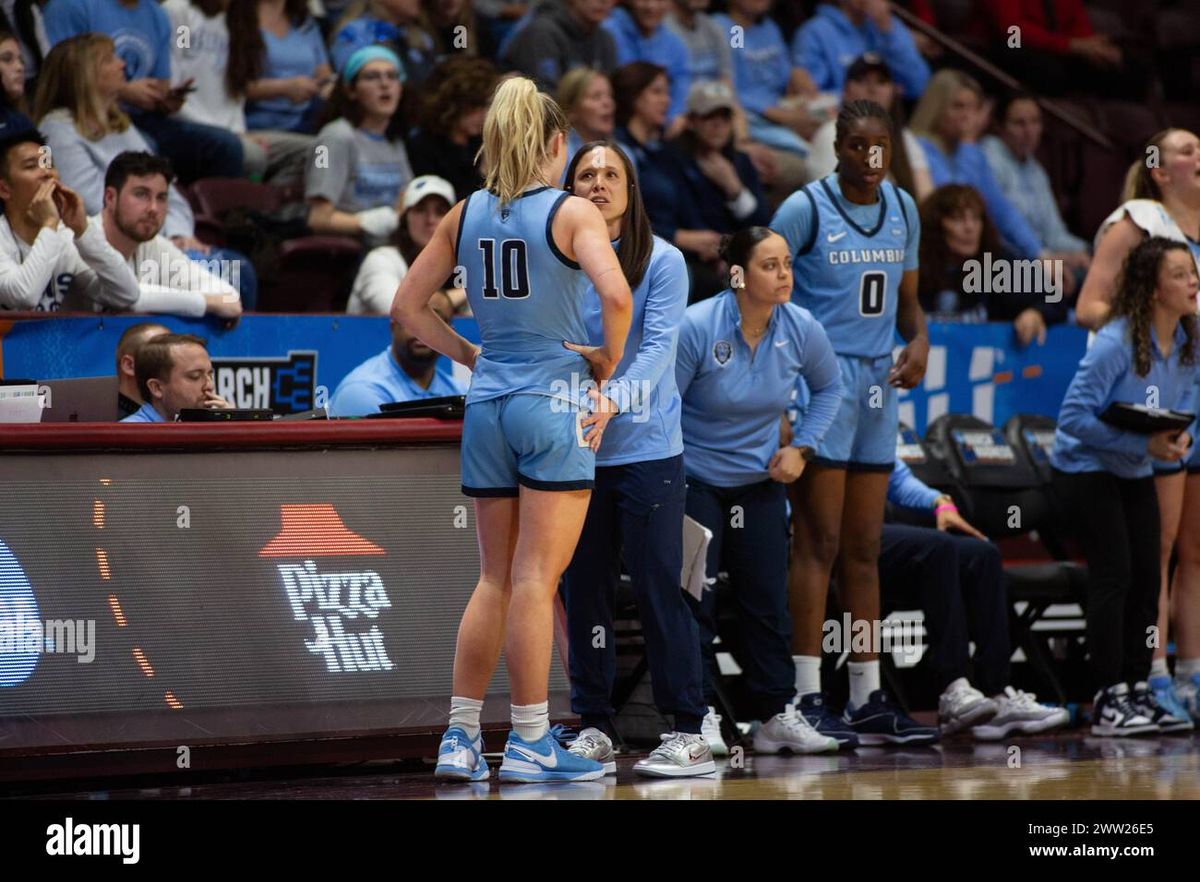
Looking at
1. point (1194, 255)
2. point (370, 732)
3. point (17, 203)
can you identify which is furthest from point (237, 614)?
point (1194, 255)

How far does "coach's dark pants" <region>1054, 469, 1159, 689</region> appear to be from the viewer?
7.20m

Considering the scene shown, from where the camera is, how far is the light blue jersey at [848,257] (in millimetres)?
6668

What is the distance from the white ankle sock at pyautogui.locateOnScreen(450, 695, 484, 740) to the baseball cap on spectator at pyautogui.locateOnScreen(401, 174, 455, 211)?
3571mm

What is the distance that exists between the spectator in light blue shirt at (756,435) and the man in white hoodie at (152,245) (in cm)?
227

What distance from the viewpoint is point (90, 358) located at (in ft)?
23.7

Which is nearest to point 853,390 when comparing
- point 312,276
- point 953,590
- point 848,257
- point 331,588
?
point 848,257

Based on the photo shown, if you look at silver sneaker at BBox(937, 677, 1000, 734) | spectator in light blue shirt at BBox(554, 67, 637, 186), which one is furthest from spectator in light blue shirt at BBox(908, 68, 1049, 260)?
silver sneaker at BBox(937, 677, 1000, 734)

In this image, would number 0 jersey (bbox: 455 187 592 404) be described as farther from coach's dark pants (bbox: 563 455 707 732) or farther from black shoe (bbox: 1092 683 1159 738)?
black shoe (bbox: 1092 683 1159 738)

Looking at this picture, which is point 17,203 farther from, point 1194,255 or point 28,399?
point 1194,255

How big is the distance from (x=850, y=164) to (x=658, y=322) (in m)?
1.47

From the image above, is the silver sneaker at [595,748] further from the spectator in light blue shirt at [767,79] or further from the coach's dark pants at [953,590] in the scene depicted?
the spectator in light blue shirt at [767,79]

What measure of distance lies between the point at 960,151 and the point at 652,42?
207 cm

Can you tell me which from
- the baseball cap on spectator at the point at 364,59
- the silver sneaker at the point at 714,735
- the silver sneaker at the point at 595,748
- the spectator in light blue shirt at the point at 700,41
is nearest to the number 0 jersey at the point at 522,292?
the silver sneaker at the point at 595,748

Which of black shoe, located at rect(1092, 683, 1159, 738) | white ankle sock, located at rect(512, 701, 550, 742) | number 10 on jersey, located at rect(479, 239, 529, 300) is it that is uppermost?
number 10 on jersey, located at rect(479, 239, 529, 300)
